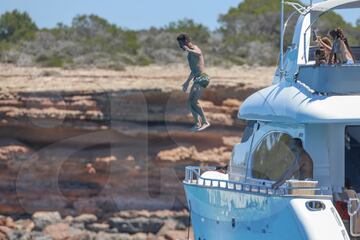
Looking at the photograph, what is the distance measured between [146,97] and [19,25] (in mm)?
19686

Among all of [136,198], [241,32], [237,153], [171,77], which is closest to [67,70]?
[171,77]

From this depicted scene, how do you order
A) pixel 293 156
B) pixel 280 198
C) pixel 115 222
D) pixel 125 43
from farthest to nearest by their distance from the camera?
pixel 125 43, pixel 115 222, pixel 293 156, pixel 280 198

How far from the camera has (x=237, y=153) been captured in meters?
15.5

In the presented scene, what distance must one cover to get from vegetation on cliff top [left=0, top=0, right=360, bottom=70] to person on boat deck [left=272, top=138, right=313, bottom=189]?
2448 cm

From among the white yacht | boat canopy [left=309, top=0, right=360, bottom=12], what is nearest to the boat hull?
the white yacht

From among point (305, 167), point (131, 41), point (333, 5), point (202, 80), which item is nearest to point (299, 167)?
point (305, 167)

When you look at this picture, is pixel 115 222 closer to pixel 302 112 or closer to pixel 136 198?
pixel 136 198

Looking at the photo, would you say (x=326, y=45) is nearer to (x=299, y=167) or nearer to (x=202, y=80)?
(x=202, y=80)

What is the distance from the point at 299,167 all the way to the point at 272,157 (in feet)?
4.21

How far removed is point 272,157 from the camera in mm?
13789

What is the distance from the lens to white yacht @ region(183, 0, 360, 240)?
11.9 meters

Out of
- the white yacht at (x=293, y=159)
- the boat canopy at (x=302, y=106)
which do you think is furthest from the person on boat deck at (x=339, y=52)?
the boat canopy at (x=302, y=106)

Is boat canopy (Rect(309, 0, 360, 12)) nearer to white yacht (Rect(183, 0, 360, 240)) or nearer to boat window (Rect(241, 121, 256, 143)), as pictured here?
white yacht (Rect(183, 0, 360, 240))

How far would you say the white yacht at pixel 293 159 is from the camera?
469 inches
